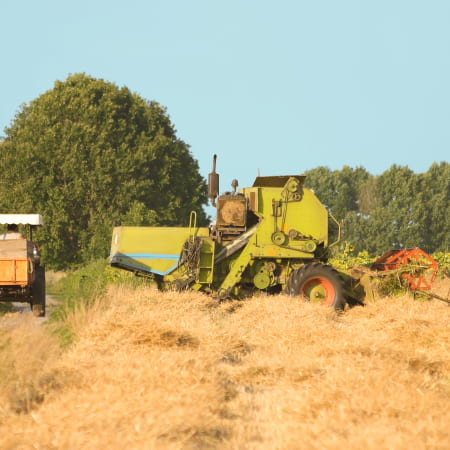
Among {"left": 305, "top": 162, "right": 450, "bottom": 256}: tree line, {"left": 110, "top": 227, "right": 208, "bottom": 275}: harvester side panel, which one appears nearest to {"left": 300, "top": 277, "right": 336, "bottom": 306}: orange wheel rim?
{"left": 110, "top": 227, "right": 208, "bottom": 275}: harvester side panel

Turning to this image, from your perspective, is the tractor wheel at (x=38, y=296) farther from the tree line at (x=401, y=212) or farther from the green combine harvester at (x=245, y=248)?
the tree line at (x=401, y=212)

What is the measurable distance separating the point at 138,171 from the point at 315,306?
27091 mm

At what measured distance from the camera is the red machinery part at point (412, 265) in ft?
57.6

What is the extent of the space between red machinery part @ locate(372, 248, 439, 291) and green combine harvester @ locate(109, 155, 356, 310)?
1.26m

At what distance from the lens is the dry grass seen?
6.02 m

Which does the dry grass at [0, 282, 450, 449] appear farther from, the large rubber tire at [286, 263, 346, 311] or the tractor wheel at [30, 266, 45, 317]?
the large rubber tire at [286, 263, 346, 311]

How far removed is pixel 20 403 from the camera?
694 centimetres

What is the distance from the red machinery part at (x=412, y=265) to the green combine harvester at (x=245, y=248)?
4.13 ft

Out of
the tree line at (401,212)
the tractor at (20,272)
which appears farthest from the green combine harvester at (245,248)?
the tree line at (401,212)

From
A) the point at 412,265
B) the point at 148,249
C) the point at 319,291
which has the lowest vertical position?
the point at 319,291

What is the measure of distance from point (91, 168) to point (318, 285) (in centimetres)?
2503

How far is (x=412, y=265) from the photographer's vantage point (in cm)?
1750

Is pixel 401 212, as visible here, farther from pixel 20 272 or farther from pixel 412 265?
pixel 20 272

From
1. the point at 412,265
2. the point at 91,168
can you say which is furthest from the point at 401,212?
the point at 412,265
